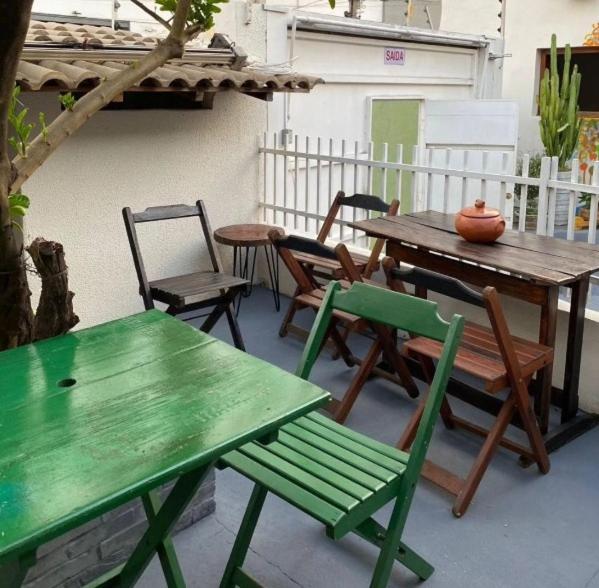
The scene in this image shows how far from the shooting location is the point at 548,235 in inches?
162

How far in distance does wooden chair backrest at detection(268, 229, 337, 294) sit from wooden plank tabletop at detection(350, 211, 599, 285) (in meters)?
0.40

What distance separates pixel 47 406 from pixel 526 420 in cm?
217

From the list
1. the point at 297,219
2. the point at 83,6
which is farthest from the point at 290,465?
the point at 83,6

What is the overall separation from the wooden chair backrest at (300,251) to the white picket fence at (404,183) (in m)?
0.71

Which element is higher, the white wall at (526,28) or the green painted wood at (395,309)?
the white wall at (526,28)

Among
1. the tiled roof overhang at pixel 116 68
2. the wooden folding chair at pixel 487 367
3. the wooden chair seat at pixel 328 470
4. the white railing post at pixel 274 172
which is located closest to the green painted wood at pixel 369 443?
the wooden chair seat at pixel 328 470

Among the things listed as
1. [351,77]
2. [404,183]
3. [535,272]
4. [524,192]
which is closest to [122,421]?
[535,272]

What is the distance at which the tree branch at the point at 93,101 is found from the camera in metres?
2.04

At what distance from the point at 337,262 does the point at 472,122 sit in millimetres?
5306

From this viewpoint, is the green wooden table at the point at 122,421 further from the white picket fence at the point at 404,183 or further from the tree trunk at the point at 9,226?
the white picket fence at the point at 404,183

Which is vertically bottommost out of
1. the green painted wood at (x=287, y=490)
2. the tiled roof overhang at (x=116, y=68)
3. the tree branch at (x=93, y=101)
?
the green painted wood at (x=287, y=490)

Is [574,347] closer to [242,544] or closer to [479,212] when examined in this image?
[479,212]

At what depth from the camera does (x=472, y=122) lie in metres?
9.09

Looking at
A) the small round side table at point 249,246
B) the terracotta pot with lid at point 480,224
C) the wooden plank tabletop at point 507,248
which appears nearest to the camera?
the wooden plank tabletop at point 507,248
